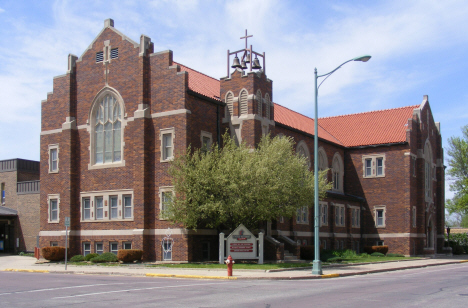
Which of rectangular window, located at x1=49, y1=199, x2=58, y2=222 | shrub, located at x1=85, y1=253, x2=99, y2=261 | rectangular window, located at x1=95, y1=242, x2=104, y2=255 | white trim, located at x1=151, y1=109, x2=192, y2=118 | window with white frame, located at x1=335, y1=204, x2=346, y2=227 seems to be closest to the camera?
white trim, located at x1=151, y1=109, x2=192, y2=118

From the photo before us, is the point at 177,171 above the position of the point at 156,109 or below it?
below

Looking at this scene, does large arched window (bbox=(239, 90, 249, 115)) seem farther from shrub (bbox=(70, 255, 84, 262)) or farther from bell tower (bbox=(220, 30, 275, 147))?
shrub (bbox=(70, 255, 84, 262))

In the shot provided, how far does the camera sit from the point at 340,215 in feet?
151

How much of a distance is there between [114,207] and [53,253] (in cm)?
459

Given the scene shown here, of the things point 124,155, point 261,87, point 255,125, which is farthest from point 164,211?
point 261,87

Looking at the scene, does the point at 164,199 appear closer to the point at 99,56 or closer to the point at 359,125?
the point at 99,56

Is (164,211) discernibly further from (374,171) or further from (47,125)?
(374,171)

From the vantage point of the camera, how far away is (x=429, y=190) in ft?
165

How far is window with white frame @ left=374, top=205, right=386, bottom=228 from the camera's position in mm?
47253

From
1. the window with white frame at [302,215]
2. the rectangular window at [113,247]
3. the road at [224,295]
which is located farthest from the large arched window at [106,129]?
the road at [224,295]

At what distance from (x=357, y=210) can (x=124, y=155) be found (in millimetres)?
24073

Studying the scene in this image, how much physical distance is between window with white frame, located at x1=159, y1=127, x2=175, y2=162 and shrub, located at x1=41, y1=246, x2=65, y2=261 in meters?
8.74

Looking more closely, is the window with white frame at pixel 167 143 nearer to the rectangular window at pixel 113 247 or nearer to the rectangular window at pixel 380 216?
the rectangular window at pixel 113 247

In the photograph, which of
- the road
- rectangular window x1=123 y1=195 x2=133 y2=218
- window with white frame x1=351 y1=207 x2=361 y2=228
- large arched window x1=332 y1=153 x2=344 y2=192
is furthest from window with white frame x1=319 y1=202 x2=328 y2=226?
the road
